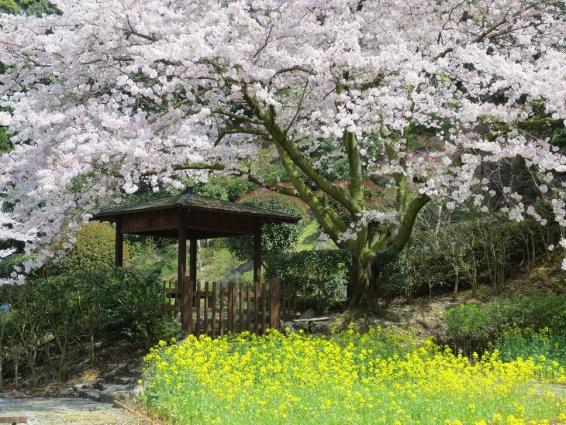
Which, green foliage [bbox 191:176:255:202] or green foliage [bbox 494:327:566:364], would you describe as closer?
green foliage [bbox 494:327:566:364]

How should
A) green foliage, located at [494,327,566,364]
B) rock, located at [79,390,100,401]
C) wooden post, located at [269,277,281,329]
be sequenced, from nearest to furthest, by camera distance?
rock, located at [79,390,100,401] < green foliage, located at [494,327,566,364] < wooden post, located at [269,277,281,329]

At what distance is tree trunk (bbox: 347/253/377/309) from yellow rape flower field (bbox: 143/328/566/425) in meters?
3.51

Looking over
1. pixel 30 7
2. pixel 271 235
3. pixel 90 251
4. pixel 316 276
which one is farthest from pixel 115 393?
pixel 30 7

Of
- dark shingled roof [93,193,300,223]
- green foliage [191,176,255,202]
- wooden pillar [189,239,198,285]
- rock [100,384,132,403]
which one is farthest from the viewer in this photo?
green foliage [191,176,255,202]

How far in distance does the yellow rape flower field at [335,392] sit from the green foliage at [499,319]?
1.23m

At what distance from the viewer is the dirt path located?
6379 mm

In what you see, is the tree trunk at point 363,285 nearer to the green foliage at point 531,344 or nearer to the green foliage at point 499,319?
the green foliage at point 499,319

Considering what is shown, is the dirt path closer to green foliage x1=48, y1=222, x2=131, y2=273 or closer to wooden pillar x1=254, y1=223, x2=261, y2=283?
Answer: wooden pillar x1=254, y1=223, x2=261, y2=283

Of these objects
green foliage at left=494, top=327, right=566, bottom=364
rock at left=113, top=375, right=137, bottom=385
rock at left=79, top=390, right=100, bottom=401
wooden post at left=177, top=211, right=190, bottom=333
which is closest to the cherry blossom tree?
wooden post at left=177, top=211, right=190, bottom=333

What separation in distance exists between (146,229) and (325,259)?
3424 mm

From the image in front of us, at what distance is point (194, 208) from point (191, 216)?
0.51 meters

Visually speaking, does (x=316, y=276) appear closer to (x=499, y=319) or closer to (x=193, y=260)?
(x=193, y=260)

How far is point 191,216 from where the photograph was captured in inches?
432

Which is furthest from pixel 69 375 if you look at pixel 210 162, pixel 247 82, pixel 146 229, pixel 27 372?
pixel 247 82
